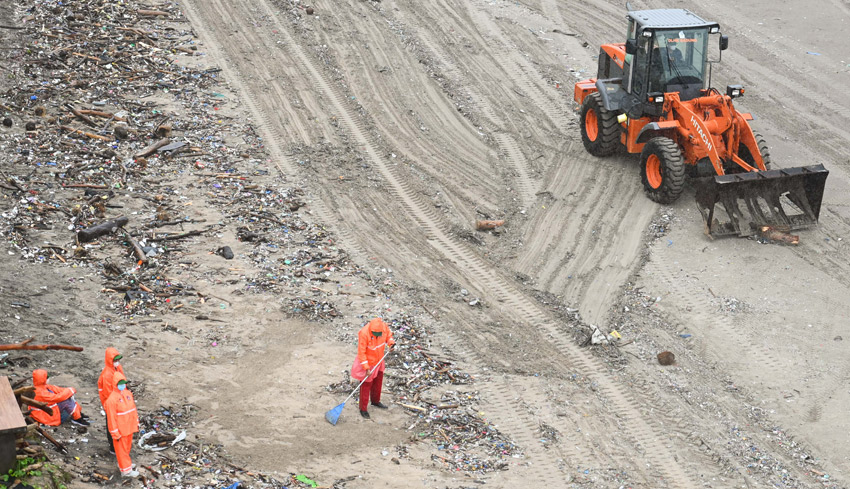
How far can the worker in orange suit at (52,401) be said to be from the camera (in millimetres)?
8359

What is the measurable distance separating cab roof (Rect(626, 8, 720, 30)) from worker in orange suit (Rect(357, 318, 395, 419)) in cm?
762

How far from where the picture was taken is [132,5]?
19812 mm

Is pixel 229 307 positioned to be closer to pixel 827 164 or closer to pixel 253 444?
pixel 253 444

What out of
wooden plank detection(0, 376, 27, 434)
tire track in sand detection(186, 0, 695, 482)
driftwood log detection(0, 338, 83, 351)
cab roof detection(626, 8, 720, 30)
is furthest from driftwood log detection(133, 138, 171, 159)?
cab roof detection(626, 8, 720, 30)

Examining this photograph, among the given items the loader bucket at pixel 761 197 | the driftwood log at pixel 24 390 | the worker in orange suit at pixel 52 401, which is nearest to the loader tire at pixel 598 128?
the loader bucket at pixel 761 197

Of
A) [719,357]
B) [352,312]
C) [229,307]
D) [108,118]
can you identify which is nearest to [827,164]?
[719,357]

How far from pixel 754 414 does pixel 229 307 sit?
246 inches

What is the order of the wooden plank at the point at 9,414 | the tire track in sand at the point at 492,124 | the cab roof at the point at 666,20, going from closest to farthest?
the wooden plank at the point at 9,414 → the cab roof at the point at 666,20 → the tire track in sand at the point at 492,124

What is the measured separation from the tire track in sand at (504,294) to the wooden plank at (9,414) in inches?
188

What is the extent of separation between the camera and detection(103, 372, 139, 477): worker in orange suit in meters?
8.07

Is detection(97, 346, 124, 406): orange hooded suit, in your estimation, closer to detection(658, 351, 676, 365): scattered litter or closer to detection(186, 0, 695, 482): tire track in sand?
detection(186, 0, 695, 482): tire track in sand

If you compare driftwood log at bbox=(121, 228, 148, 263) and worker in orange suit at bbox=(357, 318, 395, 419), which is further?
driftwood log at bbox=(121, 228, 148, 263)

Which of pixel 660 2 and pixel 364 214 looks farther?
pixel 660 2

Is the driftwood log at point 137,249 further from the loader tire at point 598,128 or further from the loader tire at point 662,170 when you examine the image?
the loader tire at point 598,128
